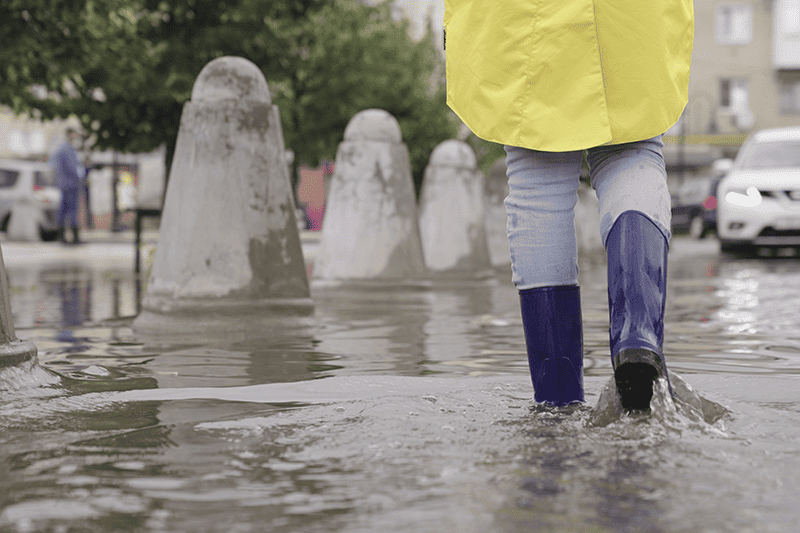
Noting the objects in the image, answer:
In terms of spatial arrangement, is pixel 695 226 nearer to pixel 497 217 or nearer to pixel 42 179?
pixel 42 179

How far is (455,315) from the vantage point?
25.1 feet

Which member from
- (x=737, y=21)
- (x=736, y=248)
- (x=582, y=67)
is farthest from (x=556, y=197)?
(x=737, y=21)

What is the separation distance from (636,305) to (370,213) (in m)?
7.05

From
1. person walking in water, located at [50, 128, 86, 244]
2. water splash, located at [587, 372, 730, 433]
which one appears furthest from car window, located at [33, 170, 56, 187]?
water splash, located at [587, 372, 730, 433]

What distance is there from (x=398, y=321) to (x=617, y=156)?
12.5ft

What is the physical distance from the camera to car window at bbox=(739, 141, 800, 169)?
1758 centimetres

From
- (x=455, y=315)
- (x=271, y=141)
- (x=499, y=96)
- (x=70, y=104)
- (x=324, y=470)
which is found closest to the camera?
(x=324, y=470)

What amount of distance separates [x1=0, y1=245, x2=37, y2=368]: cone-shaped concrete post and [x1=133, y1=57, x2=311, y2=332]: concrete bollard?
218cm

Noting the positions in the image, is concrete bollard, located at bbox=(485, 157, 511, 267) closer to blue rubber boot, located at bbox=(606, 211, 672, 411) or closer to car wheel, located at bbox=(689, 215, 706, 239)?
blue rubber boot, located at bbox=(606, 211, 672, 411)

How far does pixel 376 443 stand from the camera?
2.89m

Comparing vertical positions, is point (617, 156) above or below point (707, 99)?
below

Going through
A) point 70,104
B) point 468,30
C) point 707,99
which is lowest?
point 468,30

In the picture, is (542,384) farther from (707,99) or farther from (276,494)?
(707,99)

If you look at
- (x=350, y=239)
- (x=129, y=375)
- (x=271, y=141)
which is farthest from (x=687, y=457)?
(x=350, y=239)
